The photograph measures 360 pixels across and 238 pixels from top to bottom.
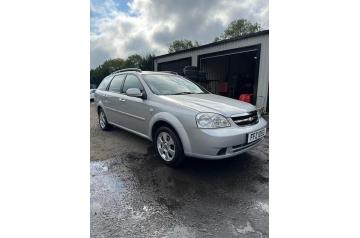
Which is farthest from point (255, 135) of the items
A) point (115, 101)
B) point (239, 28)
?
point (239, 28)

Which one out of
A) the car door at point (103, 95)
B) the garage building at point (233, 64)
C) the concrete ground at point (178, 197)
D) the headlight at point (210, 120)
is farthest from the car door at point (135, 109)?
the garage building at point (233, 64)

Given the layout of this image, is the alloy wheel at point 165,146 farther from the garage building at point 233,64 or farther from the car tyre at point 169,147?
the garage building at point 233,64

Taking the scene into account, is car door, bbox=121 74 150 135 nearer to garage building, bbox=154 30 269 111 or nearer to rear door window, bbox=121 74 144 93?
rear door window, bbox=121 74 144 93

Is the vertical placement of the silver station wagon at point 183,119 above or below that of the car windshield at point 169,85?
below

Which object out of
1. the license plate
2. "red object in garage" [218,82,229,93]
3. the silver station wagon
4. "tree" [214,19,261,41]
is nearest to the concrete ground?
the silver station wagon

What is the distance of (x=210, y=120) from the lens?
2652 millimetres

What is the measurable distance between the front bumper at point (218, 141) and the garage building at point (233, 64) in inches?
228

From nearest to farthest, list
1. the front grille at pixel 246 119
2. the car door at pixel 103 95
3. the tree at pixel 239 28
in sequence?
the front grille at pixel 246 119, the car door at pixel 103 95, the tree at pixel 239 28

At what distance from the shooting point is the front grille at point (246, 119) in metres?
2.80

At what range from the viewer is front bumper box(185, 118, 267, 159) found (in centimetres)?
257

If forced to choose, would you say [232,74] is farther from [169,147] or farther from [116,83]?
[169,147]

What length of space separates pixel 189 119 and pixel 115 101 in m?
2.26
